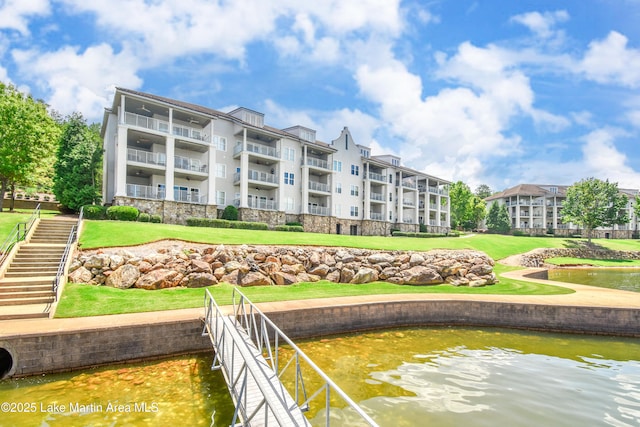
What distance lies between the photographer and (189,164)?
3469 cm

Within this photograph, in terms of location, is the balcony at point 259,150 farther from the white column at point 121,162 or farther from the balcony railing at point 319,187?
the white column at point 121,162

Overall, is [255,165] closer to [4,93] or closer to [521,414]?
[4,93]

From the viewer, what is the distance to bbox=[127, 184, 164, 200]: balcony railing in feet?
99.0

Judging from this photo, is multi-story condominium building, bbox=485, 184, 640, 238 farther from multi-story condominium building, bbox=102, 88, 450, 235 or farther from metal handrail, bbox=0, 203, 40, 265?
metal handrail, bbox=0, 203, 40, 265

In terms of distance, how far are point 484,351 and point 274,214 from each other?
31.0 meters

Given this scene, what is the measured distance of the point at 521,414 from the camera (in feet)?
23.9

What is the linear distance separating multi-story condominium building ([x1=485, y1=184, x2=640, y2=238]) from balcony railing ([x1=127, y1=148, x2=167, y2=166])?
78.9 m

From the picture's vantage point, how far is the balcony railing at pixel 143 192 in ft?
99.0

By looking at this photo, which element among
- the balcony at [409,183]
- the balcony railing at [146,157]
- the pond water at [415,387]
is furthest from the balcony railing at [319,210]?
the pond water at [415,387]

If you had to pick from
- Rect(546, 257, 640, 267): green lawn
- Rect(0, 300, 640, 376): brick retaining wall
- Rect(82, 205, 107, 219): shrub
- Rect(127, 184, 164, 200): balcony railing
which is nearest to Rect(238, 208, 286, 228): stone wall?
Rect(127, 184, 164, 200): balcony railing

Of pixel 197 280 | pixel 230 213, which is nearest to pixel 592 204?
pixel 230 213

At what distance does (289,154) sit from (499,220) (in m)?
55.5

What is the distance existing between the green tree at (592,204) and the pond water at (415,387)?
5942 centimetres

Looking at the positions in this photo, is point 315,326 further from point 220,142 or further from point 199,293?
point 220,142
